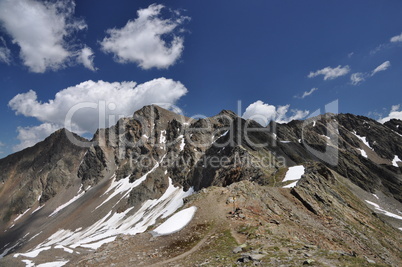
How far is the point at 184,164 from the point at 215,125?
109ft

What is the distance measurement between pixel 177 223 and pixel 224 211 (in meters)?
5.26

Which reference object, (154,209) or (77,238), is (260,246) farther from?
(77,238)

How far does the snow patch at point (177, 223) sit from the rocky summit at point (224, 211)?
155mm

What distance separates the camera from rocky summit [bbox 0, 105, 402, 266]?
20.2 metres

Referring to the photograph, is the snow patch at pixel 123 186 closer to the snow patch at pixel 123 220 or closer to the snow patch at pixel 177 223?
the snow patch at pixel 123 220

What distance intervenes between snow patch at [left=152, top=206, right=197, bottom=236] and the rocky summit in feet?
0.51

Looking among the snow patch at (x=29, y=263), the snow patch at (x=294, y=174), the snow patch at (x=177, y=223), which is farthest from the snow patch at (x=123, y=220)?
the snow patch at (x=177, y=223)

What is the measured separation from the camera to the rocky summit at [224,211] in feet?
66.3

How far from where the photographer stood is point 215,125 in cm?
16350

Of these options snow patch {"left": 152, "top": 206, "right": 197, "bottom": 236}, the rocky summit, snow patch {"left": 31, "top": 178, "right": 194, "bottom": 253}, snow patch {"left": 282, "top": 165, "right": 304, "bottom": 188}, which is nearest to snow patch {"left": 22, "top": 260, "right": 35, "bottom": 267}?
the rocky summit

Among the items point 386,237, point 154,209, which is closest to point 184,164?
point 154,209

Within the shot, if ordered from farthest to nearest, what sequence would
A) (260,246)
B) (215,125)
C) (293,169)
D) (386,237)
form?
(215,125) → (293,169) → (386,237) → (260,246)

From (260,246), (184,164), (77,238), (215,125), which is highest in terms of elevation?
(215,125)

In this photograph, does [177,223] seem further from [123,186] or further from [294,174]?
[123,186]
